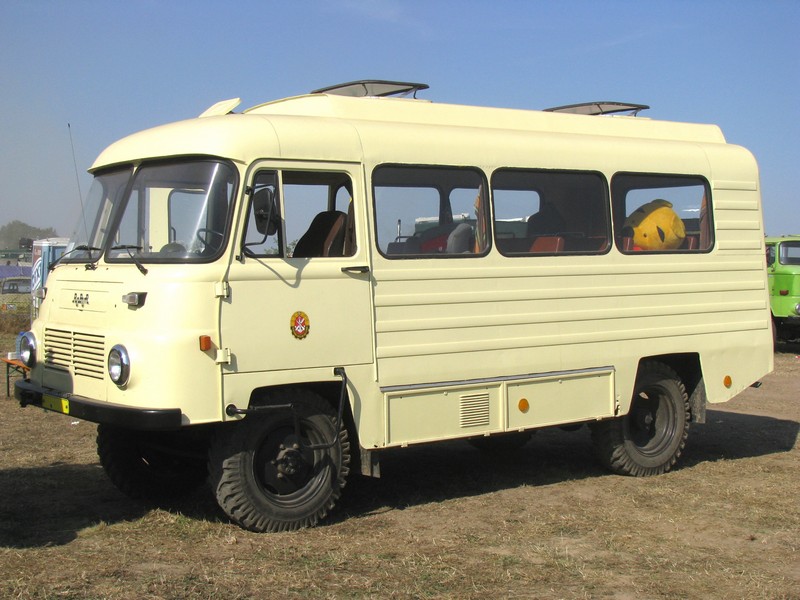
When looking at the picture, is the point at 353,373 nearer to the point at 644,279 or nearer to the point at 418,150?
the point at 418,150

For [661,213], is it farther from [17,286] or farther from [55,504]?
[17,286]

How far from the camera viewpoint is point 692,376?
9.49m

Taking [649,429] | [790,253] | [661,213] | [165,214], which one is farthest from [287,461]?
[790,253]

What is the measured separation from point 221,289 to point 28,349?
1.99 meters

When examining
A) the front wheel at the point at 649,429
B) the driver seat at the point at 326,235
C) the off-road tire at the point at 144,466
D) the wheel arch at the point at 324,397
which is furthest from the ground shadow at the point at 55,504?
the front wheel at the point at 649,429

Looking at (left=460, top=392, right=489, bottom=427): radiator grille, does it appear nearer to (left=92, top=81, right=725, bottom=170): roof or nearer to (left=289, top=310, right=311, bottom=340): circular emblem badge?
(left=289, top=310, right=311, bottom=340): circular emblem badge

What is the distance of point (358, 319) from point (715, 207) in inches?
161

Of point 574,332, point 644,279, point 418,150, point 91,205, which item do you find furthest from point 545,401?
point 91,205

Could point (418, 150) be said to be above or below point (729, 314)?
above

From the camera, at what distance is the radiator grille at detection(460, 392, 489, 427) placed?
7.77m

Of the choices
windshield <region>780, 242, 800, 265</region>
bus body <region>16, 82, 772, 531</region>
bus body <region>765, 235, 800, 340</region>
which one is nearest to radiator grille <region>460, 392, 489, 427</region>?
bus body <region>16, 82, 772, 531</region>

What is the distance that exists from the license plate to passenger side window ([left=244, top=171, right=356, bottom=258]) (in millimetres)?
1636

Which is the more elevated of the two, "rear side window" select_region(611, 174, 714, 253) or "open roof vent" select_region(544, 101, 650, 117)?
"open roof vent" select_region(544, 101, 650, 117)

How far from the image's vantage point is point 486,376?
7.89 metres
